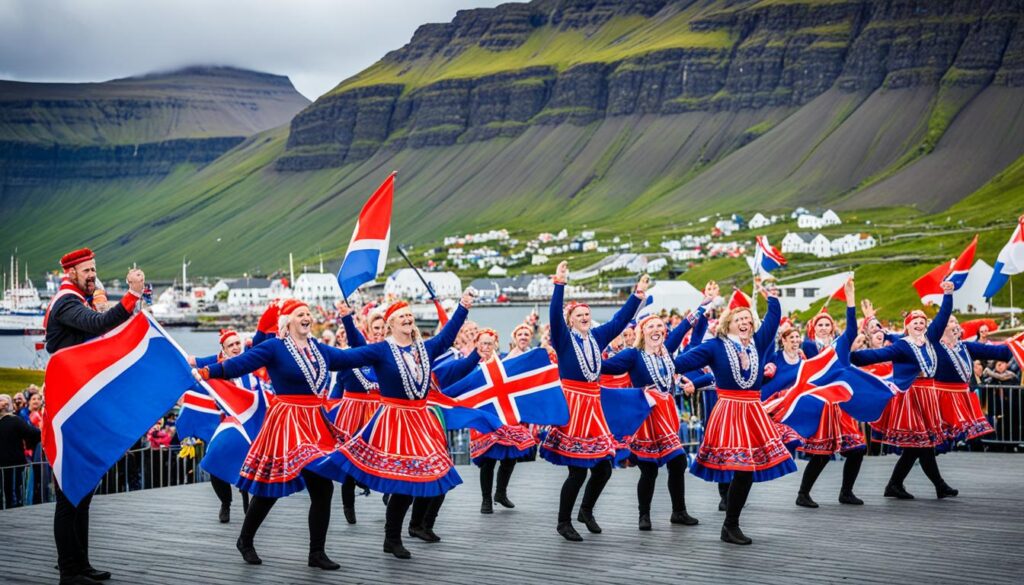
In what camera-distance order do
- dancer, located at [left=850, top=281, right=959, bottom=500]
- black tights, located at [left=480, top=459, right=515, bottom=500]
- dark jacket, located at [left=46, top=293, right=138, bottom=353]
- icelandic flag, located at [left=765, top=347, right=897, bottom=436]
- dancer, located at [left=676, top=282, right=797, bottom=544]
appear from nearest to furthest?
dark jacket, located at [left=46, top=293, right=138, bottom=353] < dancer, located at [left=676, top=282, right=797, bottom=544] < black tights, located at [left=480, top=459, right=515, bottom=500] < icelandic flag, located at [left=765, top=347, right=897, bottom=436] < dancer, located at [left=850, top=281, right=959, bottom=500]

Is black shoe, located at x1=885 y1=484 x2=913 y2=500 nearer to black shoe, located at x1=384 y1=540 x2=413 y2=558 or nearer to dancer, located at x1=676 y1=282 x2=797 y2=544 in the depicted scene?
dancer, located at x1=676 y1=282 x2=797 y2=544

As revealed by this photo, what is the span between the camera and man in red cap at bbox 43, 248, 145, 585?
10359 mm

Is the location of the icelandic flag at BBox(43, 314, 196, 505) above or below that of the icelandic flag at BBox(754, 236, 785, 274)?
below

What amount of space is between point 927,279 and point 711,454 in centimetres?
910

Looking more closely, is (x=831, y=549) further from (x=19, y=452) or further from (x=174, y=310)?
(x=174, y=310)

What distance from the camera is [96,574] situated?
419 inches

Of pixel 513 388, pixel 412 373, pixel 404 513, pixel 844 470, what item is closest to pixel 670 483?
pixel 513 388

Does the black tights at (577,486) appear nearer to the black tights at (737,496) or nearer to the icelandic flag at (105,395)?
the black tights at (737,496)

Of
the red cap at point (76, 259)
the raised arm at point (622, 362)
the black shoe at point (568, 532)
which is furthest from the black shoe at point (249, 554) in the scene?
the raised arm at point (622, 362)

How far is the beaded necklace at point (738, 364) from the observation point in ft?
41.4

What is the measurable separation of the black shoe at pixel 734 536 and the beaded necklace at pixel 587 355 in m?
2.12

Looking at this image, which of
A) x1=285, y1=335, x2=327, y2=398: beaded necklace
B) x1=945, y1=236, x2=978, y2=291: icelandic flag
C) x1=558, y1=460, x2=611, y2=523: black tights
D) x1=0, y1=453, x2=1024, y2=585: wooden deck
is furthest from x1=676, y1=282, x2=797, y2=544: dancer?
x1=945, y1=236, x2=978, y2=291: icelandic flag

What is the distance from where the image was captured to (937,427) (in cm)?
1562

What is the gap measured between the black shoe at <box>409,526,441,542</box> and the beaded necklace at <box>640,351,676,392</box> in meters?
2.95
